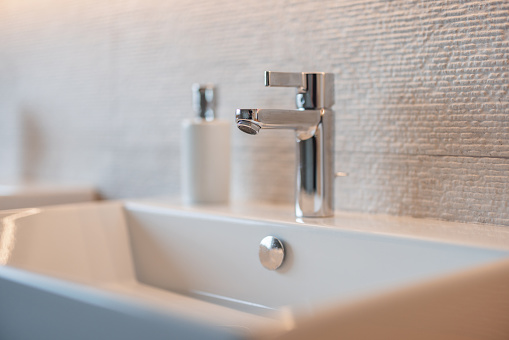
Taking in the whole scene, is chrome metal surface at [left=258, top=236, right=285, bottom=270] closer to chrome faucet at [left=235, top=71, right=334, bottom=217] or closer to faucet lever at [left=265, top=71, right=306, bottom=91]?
chrome faucet at [left=235, top=71, right=334, bottom=217]

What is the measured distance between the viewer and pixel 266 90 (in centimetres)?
97

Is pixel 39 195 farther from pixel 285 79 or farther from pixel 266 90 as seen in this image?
pixel 285 79

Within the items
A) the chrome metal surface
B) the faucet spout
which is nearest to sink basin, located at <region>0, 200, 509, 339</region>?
the chrome metal surface

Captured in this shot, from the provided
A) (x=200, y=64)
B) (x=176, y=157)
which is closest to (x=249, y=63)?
(x=200, y=64)

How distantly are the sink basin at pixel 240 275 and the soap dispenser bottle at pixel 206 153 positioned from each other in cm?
5

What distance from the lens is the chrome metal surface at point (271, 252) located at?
75cm

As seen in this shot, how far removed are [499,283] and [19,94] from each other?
4.12ft

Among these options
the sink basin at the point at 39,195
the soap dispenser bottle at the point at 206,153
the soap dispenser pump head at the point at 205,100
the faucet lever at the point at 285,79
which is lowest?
the sink basin at the point at 39,195

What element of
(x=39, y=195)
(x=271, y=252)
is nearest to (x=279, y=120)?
(x=271, y=252)

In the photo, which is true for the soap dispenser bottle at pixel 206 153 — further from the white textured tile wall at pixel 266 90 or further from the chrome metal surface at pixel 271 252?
the chrome metal surface at pixel 271 252

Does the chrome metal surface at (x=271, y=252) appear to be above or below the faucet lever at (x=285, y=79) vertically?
below

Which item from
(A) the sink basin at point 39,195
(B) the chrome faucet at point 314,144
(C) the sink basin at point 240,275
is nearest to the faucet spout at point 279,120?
(B) the chrome faucet at point 314,144

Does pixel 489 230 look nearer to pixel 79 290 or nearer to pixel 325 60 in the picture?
pixel 325 60

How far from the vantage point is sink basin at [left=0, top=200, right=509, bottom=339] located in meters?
0.39
